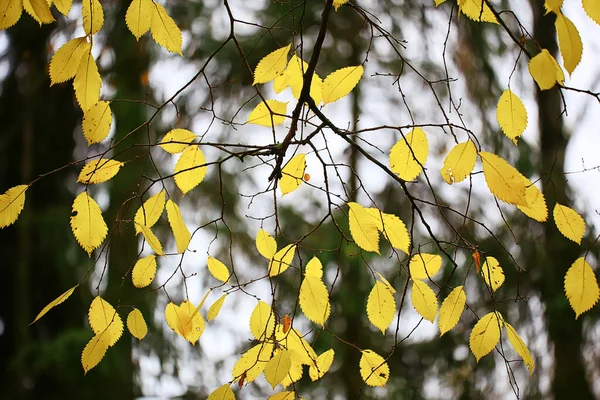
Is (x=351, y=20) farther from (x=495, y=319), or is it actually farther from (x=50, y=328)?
(x=495, y=319)

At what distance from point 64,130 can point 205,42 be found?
1051 mm

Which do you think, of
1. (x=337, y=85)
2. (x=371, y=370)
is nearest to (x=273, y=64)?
(x=337, y=85)

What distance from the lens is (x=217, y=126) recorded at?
3.32m

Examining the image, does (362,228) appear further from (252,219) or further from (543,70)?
(252,219)

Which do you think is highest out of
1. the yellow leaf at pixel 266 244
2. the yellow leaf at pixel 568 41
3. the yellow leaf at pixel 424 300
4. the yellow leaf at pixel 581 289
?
the yellow leaf at pixel 568 41

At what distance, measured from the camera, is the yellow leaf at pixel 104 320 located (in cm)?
96

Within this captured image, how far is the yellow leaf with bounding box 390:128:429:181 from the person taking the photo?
0.92 metres

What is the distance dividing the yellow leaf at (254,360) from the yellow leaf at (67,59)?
507 millimetres

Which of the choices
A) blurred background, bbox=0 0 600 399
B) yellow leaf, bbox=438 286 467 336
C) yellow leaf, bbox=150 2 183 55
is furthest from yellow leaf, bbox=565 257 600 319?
blurred background, bbox=0 0 600 399

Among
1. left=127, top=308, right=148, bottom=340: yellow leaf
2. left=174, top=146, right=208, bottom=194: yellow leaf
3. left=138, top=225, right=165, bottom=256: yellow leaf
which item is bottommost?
left=127, top=308, right=148, bottom=340: yellow leaf

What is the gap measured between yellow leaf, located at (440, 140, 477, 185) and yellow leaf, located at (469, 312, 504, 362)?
10.2 inches

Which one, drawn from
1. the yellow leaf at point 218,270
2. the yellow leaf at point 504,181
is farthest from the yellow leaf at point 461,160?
the yellow leaf at point 218,270

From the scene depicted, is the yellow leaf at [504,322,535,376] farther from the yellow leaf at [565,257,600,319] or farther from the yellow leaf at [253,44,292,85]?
the yellow leaf at [253,44,292,85]

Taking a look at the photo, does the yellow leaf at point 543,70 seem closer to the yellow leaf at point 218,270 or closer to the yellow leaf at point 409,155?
the yellow leaf at point 409,155
